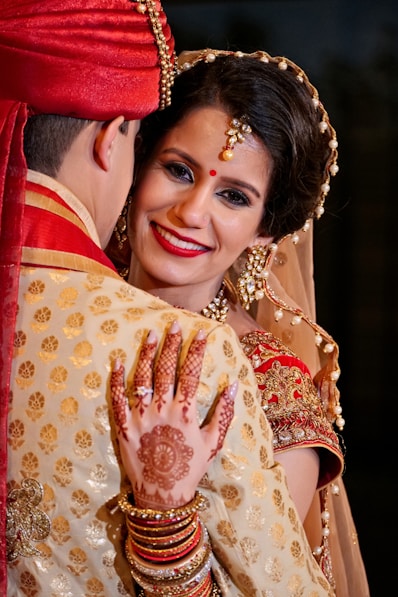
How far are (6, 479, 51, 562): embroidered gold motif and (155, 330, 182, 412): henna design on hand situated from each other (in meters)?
0.22

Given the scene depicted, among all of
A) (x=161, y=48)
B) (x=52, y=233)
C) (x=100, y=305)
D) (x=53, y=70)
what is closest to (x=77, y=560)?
(x=100, y=305)

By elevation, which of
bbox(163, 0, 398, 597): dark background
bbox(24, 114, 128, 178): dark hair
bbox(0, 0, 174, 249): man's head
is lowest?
bbox(163, 0, 398, 597): dark background

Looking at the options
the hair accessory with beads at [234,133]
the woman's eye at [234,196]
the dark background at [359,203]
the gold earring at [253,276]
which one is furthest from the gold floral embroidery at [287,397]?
the dark background at [359,203]

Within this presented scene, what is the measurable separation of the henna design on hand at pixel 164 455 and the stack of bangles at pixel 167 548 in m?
0.05

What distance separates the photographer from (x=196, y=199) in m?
2.09

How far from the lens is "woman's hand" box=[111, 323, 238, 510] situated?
1318mm

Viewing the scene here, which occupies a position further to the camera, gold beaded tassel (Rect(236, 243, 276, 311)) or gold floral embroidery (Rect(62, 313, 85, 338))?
gold beaded tassel (Rect(236, 243, 276, 311))

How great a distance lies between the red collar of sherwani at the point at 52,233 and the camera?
1.39m

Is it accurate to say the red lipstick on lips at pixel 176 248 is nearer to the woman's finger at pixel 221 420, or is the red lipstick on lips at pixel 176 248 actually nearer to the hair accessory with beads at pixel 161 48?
the hair accessory with beads at pixel 161 48

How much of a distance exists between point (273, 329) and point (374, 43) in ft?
6.90

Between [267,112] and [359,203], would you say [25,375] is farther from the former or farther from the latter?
[359,203]

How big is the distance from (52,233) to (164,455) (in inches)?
14.3

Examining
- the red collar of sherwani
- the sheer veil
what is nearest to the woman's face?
the sheer veil

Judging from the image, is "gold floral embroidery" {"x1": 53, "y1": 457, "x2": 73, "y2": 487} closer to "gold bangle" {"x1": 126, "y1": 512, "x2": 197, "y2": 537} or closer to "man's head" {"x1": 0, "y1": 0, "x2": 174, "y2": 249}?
"gold bangle" {"x1": 126, "y1": 512, "x2": 197, "y2": 537}
